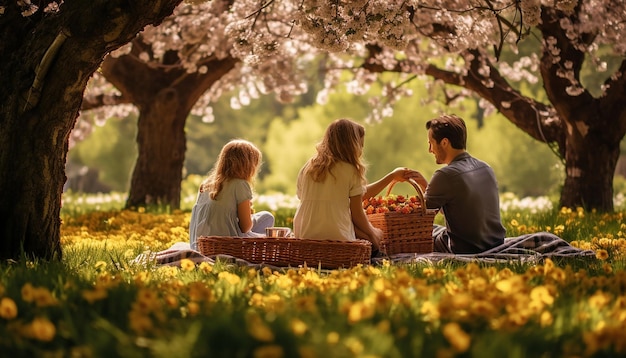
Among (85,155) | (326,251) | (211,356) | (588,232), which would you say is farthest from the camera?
(85,155)

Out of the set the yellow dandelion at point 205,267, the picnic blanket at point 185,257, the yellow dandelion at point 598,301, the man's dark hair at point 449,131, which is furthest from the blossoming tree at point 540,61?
the yellow dandelion at point 598,301

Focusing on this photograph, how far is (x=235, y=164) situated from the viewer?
24.2ft

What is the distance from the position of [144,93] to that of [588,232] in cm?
770

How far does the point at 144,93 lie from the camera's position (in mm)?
13828

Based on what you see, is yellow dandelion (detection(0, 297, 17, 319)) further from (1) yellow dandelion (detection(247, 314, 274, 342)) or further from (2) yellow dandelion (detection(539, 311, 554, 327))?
(2) yellow dandelion (detection(539, 311, 554, 327))

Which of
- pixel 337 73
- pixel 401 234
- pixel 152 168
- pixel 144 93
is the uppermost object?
pixel 337 73

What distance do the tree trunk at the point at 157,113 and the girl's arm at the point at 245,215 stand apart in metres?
6.42

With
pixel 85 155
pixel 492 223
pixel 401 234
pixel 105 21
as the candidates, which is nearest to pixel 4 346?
pixel 105 21

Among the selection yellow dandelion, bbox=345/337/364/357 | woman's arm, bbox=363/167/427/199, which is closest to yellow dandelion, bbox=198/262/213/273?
woman's arm, bbox=363/167/427/199

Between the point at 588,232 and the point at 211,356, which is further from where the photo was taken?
the point at 588,232

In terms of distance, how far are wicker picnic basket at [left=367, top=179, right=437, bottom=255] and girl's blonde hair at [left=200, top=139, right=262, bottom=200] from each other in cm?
121

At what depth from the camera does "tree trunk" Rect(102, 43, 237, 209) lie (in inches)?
542

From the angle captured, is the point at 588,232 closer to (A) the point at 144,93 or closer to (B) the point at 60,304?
(B) the point at 60,304

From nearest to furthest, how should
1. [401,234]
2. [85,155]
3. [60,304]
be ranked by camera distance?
[60,304] → [401,234] → [85,155]
